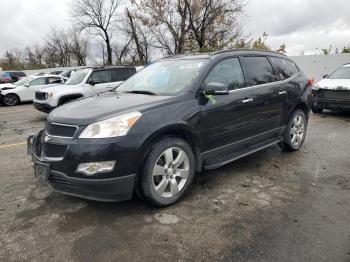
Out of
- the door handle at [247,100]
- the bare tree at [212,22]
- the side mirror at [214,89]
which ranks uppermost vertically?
the bare tree at [212,22]

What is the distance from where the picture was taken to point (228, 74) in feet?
14.5

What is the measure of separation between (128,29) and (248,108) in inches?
1368

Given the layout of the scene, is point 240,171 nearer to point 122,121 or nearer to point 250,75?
point 250,75

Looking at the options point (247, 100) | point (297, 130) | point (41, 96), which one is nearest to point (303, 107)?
point (297, 130)

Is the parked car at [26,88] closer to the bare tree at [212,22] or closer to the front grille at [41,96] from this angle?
the front grille at [41,96]

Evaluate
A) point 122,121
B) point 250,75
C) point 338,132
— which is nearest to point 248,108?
point 250,75

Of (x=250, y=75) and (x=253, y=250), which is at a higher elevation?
(x=250, y=75)

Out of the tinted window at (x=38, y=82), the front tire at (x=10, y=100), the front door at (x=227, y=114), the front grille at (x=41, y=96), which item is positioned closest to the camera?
the front door at (x=227, y=114)

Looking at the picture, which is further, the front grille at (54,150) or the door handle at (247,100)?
the door handle at (247,100)

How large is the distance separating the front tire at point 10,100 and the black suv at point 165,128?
1325cm

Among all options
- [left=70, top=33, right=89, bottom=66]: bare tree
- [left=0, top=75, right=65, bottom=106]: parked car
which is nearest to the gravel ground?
[left=0, top=75, right=65, bottom=106]: parked car

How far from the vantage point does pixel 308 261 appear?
2643 millimetres

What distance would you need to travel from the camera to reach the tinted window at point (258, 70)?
4.72 meters

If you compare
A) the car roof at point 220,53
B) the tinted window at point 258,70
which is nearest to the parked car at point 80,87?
the car roof at point 220,53
